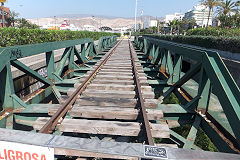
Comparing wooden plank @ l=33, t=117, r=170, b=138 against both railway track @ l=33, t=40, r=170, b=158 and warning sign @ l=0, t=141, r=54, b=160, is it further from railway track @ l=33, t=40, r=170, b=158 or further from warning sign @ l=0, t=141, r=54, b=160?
warning sign @ l=0, t=141, r=54, b=160

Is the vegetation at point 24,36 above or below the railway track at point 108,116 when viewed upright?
above

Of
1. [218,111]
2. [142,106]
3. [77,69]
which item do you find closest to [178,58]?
[218,111]

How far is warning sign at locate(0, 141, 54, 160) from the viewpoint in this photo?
1.71 metres

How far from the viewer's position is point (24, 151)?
5.63 ft

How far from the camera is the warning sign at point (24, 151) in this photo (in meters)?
1.71

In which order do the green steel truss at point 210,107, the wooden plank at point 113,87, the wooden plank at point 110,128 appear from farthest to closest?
1. the wooden plank at point 113,87
2. the wooden plank at point 110,128
3. the green steel truss at point 210,107

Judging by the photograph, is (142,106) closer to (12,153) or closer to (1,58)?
(12,153)

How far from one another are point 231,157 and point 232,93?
141 centimetres

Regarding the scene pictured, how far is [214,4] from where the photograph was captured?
1813 inches

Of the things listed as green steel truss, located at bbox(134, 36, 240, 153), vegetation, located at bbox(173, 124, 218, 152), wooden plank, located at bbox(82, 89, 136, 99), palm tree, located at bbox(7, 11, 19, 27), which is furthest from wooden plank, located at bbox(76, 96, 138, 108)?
palm tree, located at bbox(7, 11, 19, 27)

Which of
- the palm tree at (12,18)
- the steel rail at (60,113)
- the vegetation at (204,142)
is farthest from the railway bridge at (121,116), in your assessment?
the palm tree at (12,18)

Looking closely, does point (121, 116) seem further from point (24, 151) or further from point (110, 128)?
point (24, 151)

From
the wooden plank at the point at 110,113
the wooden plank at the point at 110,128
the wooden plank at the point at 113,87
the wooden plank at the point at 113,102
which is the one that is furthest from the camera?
the wooden plank at the point at 113,87

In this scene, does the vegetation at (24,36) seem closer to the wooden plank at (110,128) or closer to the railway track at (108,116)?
the railway track at (108,116)
